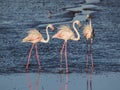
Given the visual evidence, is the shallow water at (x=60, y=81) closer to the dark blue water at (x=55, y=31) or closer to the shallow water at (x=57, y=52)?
the shallow water at (x=57, y=52)

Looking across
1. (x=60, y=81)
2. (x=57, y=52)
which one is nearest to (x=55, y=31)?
(x=57, y=52)

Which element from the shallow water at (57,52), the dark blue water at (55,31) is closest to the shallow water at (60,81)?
the shallow water at (57,52)

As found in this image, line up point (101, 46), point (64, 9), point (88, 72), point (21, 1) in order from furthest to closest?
point (21, 1) < point (64, 9) < point (101, 46) < point (88, 72)

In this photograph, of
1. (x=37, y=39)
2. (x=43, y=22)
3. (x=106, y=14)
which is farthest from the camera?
(x=106, y=14)

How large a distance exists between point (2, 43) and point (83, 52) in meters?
2.23

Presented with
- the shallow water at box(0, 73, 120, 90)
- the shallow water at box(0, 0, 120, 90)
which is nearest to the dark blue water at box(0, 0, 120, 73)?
the shallow water at box(0, 0, 120, 90)

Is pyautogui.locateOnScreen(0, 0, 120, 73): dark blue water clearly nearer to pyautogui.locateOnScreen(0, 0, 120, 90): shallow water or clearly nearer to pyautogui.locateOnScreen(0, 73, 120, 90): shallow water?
pyautogui.locateOnScreen(0, 0, 120, 90): shallow water

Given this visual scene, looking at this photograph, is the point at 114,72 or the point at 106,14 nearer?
the point at 114,72

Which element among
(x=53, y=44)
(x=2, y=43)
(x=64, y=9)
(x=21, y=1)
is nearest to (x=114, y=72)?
(x=53, y=44)

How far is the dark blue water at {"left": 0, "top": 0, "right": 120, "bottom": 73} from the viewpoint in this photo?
952 cm

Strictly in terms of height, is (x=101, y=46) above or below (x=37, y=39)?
below

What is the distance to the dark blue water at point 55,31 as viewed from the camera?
9516 millimetres

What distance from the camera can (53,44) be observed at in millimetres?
11273

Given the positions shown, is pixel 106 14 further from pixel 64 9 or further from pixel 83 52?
pixel 83 52
